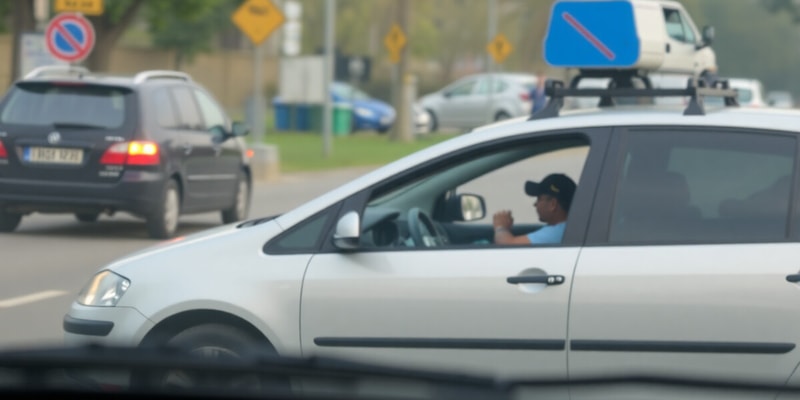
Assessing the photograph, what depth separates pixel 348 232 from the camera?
586 centimetres

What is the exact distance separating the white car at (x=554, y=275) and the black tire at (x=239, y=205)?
438 inches

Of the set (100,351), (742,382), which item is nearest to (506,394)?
(742,382)

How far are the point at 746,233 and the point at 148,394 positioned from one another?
Result: 3.38m

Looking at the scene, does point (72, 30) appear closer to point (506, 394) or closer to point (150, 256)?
point (150, 256)

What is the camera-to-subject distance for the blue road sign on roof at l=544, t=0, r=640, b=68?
6.53 meters

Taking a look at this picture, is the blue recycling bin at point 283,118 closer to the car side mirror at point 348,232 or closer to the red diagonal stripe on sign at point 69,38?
the red diagonal stripe on sign at point 69,38

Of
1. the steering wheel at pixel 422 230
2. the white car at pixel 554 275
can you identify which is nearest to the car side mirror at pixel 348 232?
the white car at pixel 554 275

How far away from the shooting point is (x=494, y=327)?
568cm

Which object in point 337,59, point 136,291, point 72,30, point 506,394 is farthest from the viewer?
point 337,59

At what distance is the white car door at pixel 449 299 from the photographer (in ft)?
18.5

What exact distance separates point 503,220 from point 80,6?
16984 millimetres

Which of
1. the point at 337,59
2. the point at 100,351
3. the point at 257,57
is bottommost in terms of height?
the point at 337,59

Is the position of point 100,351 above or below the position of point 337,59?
above

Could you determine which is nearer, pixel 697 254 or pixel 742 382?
pixel 742 382
